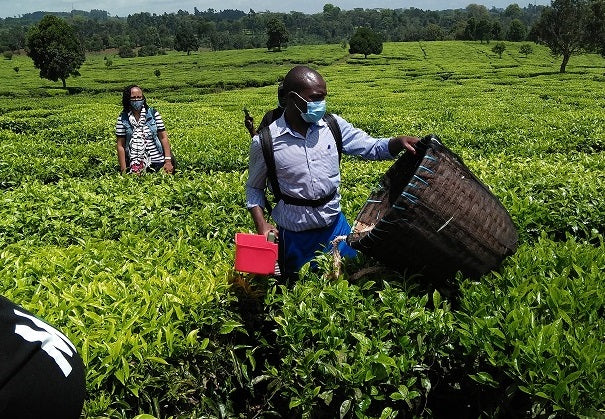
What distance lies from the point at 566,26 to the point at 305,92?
49981 mm

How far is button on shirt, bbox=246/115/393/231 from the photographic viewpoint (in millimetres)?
3189

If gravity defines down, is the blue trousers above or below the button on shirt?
below

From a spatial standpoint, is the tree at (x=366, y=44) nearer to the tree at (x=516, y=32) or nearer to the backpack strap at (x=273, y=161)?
the tree at (x=516, y=32)

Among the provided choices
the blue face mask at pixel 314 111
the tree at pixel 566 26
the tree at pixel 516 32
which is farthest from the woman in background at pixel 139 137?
the tree at pixel 516 32

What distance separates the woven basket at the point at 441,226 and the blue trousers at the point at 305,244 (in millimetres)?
728

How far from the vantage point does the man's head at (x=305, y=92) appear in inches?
121

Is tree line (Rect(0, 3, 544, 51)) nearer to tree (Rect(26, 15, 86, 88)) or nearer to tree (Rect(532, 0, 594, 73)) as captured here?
tree (Rect(26, 15, 86, 88))

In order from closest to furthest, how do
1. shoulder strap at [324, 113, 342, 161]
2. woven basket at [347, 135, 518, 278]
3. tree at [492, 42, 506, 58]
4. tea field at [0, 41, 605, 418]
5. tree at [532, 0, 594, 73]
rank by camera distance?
1. tea field at [0, 41, 605, 418]
2. woven basket at [347, 135, 518, 278]
3. shoulder strap at [324, 113, 342, 161]
4. tree at [532, 0, 594, 73]
5. tree at [492, 42, 506, 58]

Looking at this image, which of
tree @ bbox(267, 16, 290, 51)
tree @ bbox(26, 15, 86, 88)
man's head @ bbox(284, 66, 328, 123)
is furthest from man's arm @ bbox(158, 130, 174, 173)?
tree @ bbox(267, 16, 290, 51)

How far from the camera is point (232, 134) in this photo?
9.84 m

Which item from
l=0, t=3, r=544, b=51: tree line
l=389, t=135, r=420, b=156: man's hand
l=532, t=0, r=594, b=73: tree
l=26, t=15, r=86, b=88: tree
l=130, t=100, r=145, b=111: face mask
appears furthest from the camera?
l=0, t=3, r=544, b=51: tree line

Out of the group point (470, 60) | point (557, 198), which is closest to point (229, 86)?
point (470, 60)

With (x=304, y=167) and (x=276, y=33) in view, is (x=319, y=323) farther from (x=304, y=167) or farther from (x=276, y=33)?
(x=276, y=33)

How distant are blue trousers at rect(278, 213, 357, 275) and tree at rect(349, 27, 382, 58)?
67.2 m
